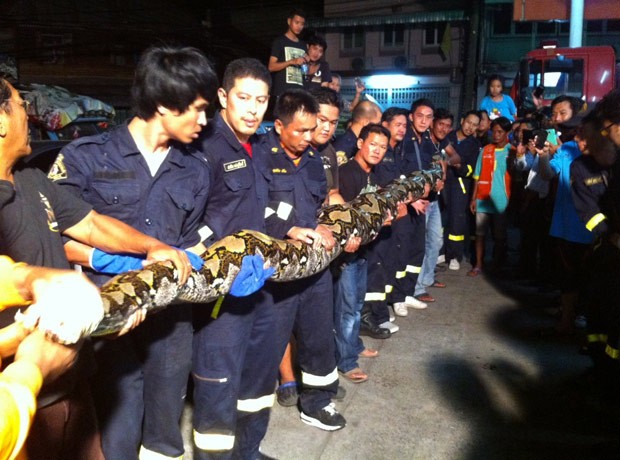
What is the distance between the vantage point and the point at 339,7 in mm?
25891

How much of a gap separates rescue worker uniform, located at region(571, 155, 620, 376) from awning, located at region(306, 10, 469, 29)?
20195mm

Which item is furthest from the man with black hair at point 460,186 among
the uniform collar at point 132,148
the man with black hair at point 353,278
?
the uniform collar at point 132,148

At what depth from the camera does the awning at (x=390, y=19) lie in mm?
22352

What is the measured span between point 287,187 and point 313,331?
3.37 ft

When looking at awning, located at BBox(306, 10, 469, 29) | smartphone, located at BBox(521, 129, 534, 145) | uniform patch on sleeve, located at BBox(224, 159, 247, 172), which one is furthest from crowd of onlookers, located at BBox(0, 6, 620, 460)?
awning, located at BBox(306, 10, 469, 29)

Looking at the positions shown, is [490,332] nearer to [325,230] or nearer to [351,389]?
[351,389]

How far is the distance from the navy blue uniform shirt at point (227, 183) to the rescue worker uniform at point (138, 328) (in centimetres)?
28

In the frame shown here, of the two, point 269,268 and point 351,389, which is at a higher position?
point 269,268

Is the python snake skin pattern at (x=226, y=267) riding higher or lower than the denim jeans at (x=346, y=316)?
higher

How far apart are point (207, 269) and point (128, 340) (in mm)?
533

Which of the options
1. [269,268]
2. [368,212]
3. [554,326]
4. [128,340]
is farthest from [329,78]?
[128,340]

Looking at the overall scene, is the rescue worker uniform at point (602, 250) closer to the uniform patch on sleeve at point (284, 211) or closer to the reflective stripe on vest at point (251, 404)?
the uniform patch on sleeve at point (284, 211)

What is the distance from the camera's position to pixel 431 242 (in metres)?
6.92

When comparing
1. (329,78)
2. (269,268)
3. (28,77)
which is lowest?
(269,268)
